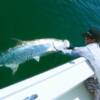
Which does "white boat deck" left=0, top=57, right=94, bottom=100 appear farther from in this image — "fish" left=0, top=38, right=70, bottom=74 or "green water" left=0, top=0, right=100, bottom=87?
"green water" left=0, top=0, right=100, bottom=87

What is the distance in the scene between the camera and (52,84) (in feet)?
17.0

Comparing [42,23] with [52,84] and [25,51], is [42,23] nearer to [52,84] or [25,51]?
[25,51]

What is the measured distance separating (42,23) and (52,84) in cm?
344

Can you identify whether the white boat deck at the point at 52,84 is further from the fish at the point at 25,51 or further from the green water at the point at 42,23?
the green water at the point at 42,23

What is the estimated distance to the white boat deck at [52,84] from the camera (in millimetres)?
4609

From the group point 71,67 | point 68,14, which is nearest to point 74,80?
point 71,67

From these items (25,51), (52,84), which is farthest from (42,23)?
(52,84)

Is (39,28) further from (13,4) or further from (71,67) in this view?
(71,67)

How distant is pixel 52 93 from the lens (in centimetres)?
510

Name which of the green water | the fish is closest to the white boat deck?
the fish

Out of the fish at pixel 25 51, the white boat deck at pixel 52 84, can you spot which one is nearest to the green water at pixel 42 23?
the fish at pixel 25 51

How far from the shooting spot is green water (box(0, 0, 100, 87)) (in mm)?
7059

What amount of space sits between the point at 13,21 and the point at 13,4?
626 millimetres

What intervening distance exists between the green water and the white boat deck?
1.28 meters
